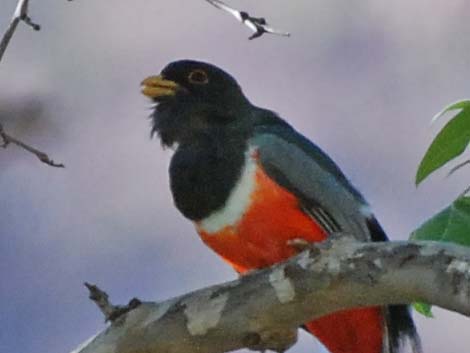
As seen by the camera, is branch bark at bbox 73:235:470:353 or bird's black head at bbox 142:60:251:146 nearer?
branch bark at bbox 73:235:470:353

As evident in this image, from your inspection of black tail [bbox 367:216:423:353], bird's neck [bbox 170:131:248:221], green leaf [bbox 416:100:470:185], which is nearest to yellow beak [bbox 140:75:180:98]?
bird's neck [bbox 170:131:248:221]

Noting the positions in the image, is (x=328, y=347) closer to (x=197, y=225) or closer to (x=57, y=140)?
(x=197, y=225)

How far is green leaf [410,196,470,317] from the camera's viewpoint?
1.70 m

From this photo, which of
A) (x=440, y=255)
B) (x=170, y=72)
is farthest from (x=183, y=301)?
(x=170, y=72)

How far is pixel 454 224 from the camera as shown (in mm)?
1706

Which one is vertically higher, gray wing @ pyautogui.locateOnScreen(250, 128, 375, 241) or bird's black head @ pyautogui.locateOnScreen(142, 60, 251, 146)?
bird's black head @ pyautogui.locateOnScreen(142, 60, 251, 146)

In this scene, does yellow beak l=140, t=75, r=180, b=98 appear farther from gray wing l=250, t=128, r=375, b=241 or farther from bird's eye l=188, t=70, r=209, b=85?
gray wing l=250, t=128, r=375, b=241

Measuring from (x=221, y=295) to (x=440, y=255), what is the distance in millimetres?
306

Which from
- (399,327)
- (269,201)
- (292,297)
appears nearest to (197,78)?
(269,201)

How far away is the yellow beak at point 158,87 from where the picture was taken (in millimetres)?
2314

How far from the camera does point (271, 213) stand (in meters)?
2.04

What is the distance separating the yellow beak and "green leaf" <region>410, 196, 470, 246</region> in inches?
28.3

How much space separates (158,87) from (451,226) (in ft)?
2.56

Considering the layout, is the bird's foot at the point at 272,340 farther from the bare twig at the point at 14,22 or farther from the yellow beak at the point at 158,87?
the yellow beak at the point at 158,87
